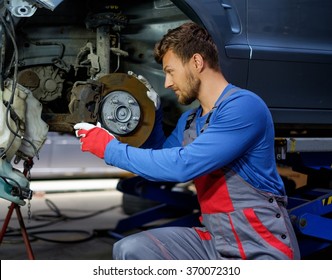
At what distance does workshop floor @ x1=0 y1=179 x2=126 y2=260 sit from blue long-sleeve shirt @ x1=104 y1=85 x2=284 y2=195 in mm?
1467

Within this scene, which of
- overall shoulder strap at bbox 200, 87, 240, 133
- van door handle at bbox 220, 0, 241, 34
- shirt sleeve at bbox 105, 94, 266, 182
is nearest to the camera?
shirt sleeve at bbox 105, 94, 266, 182

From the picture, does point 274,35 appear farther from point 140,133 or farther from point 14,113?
point 14,113

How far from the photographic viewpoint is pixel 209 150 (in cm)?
189

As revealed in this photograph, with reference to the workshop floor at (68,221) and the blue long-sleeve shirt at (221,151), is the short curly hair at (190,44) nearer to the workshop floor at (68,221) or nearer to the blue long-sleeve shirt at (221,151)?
the blue long-sleeve shirt at (221,151)

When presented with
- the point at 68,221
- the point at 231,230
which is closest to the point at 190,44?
the point at 231,230

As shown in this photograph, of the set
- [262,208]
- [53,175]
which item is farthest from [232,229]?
[53,175]

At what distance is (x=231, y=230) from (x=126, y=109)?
700mm

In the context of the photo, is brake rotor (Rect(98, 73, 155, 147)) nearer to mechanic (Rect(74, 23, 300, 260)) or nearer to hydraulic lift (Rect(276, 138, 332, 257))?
mechanic (Rect(74, 23, 300, 260))

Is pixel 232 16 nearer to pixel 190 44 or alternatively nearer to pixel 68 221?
pixel 190 44

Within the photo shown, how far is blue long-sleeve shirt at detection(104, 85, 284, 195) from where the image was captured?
1.90 meters

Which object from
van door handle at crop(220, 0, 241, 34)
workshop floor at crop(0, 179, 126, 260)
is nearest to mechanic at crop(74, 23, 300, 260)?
van door handle at crop(220, 0, 241, 34)

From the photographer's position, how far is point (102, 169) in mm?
5895

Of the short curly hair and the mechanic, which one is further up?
the short curly hair

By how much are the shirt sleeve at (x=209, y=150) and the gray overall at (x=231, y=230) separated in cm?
12
